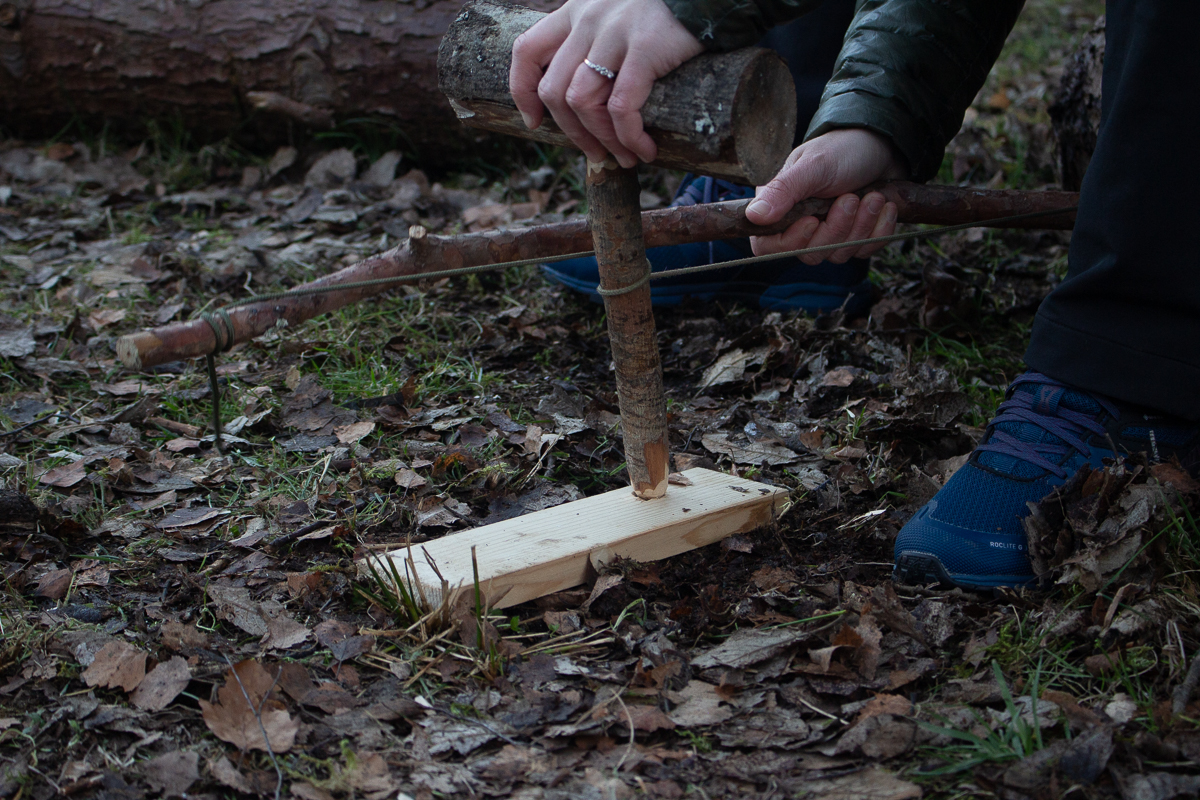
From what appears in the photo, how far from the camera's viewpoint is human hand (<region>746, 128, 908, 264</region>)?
6.82 feet

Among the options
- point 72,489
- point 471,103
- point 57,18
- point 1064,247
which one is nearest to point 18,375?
point 72,489

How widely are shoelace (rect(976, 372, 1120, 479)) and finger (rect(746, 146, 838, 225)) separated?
64 cm

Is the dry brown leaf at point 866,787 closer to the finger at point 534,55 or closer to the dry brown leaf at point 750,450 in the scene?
the dry brown leaf at point 750,450

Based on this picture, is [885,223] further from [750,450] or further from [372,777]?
[372,777]

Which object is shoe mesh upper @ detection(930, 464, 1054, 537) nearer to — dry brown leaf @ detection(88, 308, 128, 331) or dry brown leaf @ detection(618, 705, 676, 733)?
dry brown leaf @ detection(618, 705, 676, 733)

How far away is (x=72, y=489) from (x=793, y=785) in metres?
1.84

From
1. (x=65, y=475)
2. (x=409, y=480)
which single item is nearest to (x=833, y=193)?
(x=409, y=480)

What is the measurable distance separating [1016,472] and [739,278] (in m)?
1.45

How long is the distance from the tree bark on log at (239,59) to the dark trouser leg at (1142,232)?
3203 mm

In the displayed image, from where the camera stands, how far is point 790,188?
207cm

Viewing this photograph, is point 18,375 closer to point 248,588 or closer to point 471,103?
point 248,588

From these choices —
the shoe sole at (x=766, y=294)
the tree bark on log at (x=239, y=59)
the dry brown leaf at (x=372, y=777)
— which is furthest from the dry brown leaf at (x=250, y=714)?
the tree bark on log at (x=239, y=59)

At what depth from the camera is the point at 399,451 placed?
2.47m

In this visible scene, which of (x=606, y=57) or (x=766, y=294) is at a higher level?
(x=606, y=57)
